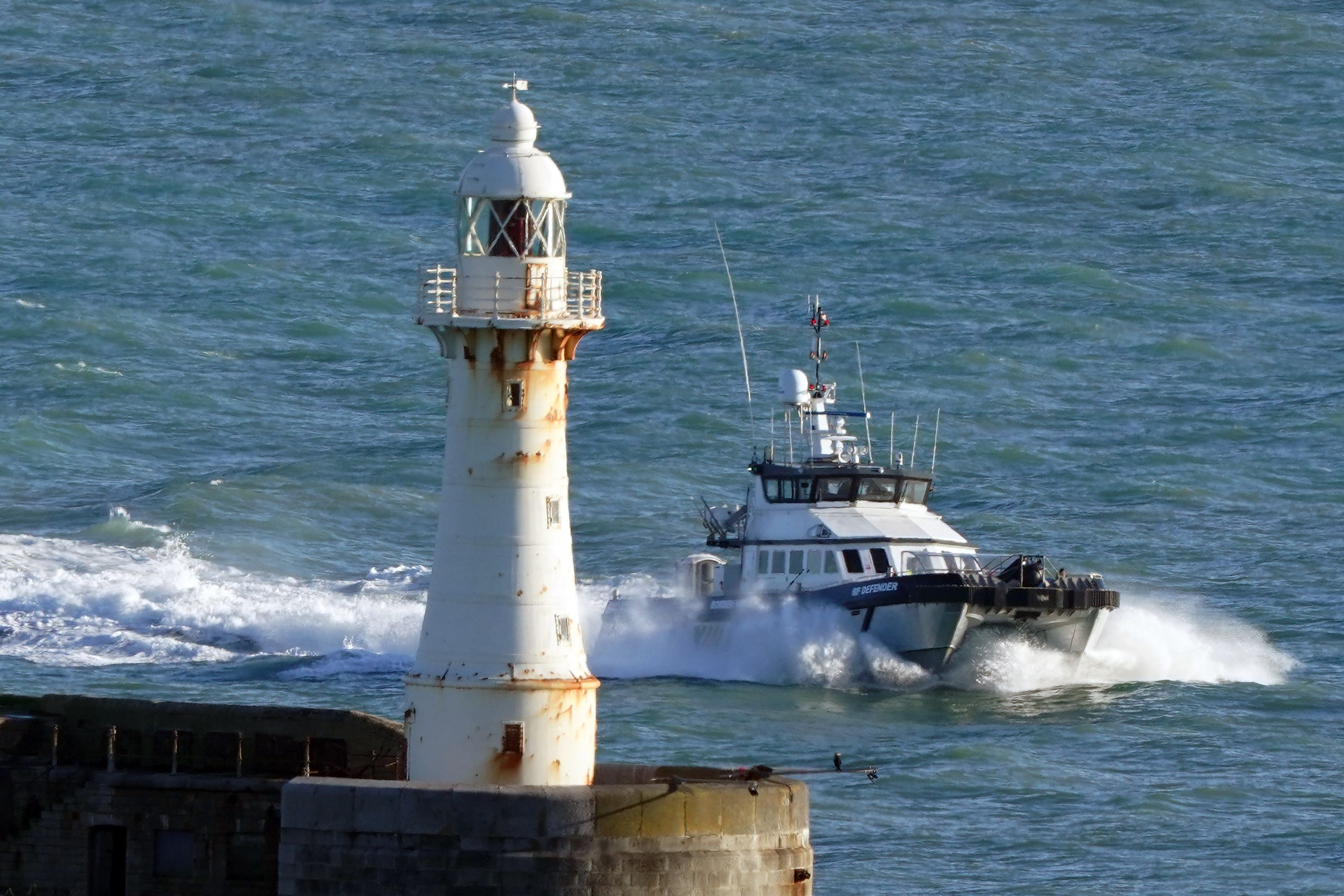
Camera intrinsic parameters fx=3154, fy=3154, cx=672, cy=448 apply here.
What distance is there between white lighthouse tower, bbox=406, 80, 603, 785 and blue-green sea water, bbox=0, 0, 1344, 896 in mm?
7336

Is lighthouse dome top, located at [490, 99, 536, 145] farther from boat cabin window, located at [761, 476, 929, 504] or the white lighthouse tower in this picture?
boat cabin window, located at [761, 476, 929, 504]

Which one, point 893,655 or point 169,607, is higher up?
point 169,607

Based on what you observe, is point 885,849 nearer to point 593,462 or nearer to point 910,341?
point 593,462

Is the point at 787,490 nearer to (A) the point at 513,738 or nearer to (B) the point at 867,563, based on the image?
(B) the point at 867,563

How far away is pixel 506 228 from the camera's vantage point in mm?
21500

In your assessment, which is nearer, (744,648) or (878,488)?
(744,648)

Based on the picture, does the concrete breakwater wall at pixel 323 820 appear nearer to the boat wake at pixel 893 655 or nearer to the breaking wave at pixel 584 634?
the breaking wave at pixel 584 634

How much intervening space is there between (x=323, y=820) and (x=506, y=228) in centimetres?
423

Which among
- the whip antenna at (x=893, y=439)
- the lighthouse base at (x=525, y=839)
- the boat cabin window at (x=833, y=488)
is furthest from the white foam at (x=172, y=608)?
the lighthouse base at (x=525, y=839)

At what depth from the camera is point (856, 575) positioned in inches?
1714

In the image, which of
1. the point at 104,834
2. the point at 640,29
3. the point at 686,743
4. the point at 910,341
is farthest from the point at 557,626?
the point at 640,29

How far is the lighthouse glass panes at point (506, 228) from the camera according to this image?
21484 millimetres

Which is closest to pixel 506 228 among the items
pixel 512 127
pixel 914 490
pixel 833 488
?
pixel 512 127

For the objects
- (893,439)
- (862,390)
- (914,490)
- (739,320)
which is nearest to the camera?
(914,490)
